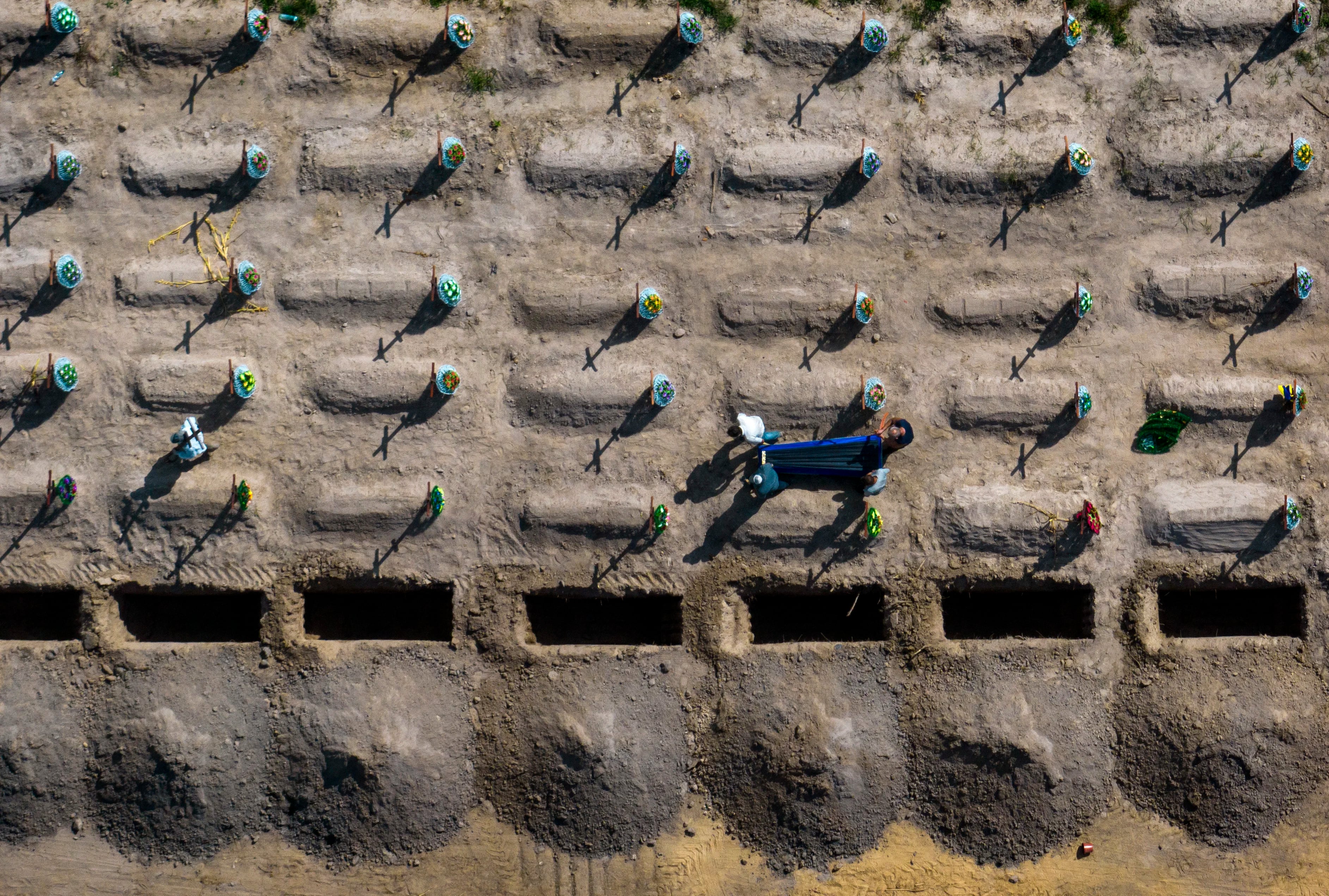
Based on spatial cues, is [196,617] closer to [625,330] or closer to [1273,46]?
[625,330]

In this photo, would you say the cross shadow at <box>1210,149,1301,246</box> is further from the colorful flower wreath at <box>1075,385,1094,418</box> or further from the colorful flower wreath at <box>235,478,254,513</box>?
the colorful flower wreath at <box>235,478,254,513</box>

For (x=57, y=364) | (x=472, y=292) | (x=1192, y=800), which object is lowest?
(x=1192, y=800)

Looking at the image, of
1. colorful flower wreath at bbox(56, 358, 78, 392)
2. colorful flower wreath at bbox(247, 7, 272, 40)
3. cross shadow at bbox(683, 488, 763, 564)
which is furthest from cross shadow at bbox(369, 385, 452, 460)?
colorful flower wreath at bbox(247, 7, 272, 40)

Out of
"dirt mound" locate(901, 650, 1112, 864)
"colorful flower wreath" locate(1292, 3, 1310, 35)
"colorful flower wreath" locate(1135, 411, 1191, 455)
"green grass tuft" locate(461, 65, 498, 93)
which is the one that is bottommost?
"dirt mound" locate(901, 650, 1112, 864)

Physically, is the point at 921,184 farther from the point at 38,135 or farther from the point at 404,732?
the point at 38,135

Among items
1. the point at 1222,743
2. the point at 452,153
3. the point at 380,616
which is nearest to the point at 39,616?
the point at 380,616

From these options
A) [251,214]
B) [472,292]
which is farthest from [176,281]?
[472,292]
